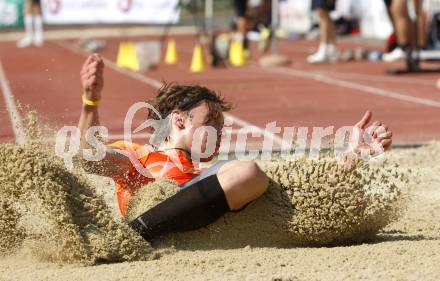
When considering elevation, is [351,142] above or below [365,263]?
above

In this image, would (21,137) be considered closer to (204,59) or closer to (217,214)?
(217,214)

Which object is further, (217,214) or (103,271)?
(217,214)

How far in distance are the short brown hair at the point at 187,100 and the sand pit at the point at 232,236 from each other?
366mm

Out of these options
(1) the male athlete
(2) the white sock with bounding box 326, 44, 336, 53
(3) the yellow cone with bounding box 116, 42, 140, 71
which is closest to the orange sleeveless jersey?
(1) the male athlete

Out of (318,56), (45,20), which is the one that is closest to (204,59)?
(318,56)

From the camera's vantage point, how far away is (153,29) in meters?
26.2

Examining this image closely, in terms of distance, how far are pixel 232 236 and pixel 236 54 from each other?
36.1 ft

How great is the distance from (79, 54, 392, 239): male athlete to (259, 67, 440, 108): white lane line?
17.8 feet

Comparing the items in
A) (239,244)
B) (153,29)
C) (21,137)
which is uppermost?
(21,137)

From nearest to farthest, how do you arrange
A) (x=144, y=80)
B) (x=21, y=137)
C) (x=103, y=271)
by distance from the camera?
(x=103, y=271) → (x=21, y=137) → (x=144, y=80)

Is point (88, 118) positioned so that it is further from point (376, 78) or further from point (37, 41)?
point (37, 41)

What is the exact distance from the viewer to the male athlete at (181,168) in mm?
3799

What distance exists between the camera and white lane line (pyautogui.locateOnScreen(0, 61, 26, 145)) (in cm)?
418

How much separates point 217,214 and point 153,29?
2272 cm
